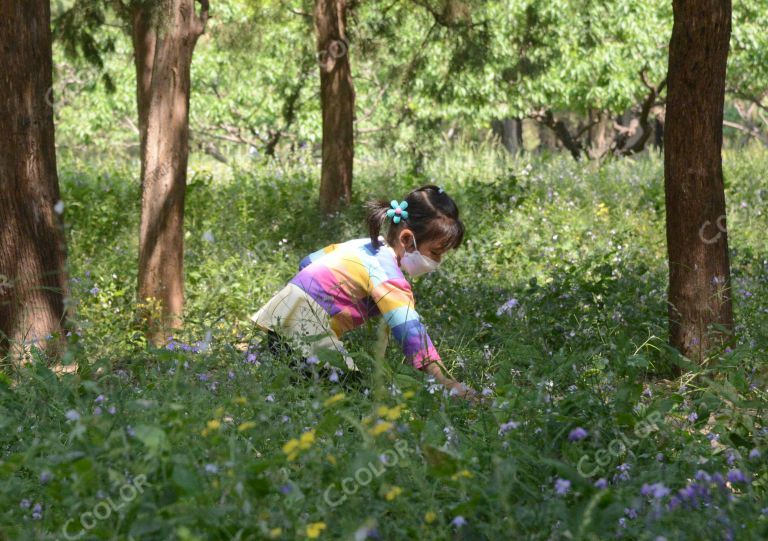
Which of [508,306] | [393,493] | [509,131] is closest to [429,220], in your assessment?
[508,306]

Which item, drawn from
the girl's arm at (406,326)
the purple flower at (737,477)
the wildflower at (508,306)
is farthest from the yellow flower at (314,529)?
the wildflower at (508,306)

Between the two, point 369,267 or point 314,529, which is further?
point 369,267

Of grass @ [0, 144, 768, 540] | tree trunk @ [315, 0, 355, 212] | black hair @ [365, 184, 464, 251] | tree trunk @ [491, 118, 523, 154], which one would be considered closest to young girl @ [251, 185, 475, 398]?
black hair @ [365, 184, 464, 251]

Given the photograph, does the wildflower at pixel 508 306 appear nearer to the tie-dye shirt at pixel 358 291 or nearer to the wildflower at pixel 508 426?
the tie-dye shirt at pixel 358 291

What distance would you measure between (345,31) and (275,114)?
12.7m

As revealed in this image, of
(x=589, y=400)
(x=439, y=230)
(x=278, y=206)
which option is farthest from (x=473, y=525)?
(x=278, y=206)

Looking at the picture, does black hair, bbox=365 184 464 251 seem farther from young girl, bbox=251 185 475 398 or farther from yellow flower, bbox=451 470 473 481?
yellow flower, bbox=451 470 473 481

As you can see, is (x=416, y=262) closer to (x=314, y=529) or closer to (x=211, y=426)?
(x=211, y=426)

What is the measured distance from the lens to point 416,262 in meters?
4.92

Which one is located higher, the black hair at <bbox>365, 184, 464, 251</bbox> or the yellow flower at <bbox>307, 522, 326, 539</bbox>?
the black hair at <bbox>365, 184, 464, 251</bbox>

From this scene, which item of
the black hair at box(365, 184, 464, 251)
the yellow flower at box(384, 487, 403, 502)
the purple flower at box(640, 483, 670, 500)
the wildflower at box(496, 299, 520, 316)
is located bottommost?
the wildflower at box(496, 299, 520, 316)

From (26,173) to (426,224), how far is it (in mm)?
2745

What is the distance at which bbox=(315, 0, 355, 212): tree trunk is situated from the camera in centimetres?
1103

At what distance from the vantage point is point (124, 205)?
11297 millimetres
